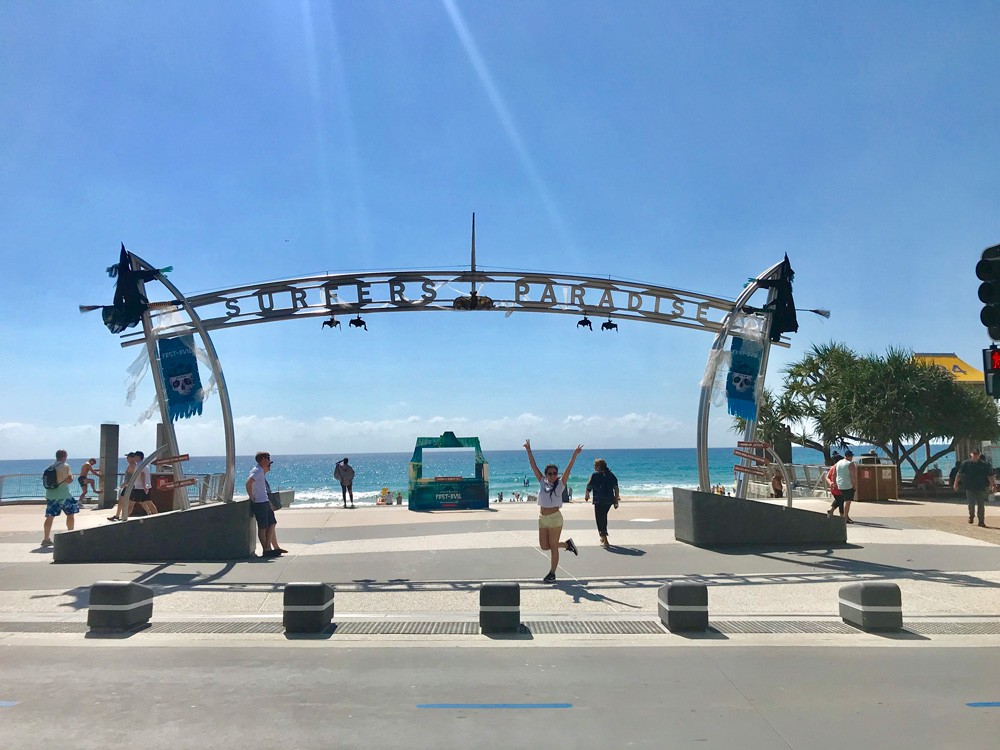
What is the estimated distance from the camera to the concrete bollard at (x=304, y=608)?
741cm

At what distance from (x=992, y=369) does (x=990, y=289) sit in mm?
870

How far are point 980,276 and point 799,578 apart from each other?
435 centimetres

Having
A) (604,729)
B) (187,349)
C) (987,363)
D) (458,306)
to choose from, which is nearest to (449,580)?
(458,306)

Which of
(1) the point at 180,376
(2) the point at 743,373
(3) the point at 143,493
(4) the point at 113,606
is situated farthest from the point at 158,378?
(2) the point at 743,373

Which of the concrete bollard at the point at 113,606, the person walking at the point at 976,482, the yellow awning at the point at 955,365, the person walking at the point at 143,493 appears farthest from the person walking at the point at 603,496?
the yellow awning at the point at 955,365

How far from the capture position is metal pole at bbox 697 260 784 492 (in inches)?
499

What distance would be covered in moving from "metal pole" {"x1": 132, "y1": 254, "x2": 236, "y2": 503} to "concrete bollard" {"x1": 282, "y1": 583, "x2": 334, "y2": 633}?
485cm

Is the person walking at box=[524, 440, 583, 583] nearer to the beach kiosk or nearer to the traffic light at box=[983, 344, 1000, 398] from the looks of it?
the traffic light at box=[983, 344, 1000, 398]

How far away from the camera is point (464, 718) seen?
517 cm

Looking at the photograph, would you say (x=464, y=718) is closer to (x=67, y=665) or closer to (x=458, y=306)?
(x=67, y=665)

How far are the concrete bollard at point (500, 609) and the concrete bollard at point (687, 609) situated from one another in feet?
4.98

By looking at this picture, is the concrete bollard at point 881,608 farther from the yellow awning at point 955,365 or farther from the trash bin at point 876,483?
the yellow awning at point 955,365

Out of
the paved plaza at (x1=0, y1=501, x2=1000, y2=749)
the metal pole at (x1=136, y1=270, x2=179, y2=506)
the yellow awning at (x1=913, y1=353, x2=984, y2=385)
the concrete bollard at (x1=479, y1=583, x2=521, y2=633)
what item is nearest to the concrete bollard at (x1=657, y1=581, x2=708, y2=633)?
the paved plaza at (x1=0, y1=501, x2=1000, y2=749)

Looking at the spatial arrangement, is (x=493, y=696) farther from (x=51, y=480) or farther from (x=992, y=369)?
(x=51, y=480)
